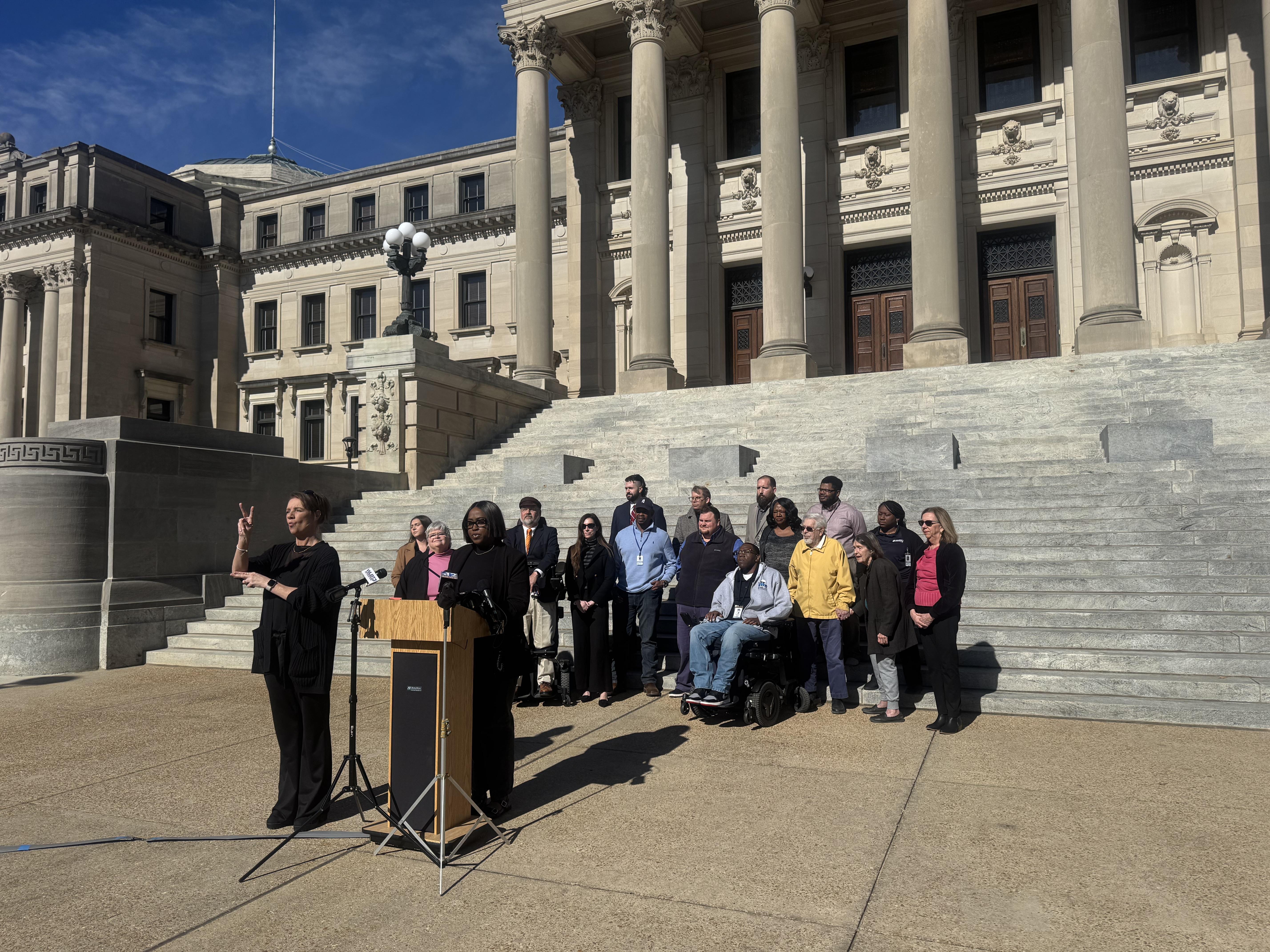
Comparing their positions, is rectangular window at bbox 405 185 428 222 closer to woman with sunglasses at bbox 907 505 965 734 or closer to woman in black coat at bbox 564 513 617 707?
woman in black coat at bbox 564 513 617 707

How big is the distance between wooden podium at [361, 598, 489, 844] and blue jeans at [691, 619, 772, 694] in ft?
9.18

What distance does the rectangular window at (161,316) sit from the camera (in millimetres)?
38781

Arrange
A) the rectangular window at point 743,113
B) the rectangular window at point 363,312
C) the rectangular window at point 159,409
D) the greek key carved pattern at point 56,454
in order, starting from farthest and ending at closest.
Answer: the rectangular window at point 159,409 → the rectangular window at point 363,312 → the rectangular window at point 743,113 → the greek key carved pattern at point 56,454

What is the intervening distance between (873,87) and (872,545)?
21813 mm

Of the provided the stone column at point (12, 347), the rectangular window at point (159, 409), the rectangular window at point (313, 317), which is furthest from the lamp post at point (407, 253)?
the stone column at point (12, 347)

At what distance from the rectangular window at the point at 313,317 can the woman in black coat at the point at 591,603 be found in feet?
110

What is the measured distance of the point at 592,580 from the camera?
27.7ft

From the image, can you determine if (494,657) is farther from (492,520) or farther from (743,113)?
(743,113)

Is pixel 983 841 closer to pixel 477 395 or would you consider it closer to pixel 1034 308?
pixel 477 395

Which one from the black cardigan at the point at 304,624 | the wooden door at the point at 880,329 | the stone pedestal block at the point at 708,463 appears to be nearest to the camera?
the black cardigan at the point at 304,624

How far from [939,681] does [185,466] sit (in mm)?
9965

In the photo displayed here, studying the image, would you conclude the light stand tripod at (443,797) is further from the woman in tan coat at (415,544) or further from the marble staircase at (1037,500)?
the marble staircase at (1037,500)

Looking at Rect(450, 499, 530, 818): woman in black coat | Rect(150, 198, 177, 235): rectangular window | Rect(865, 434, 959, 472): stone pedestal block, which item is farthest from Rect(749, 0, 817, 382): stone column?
Rect(150, 198, 177, 235): rectangular window

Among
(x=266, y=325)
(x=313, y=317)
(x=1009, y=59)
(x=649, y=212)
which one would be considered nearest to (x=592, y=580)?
(x=649, y=212)
